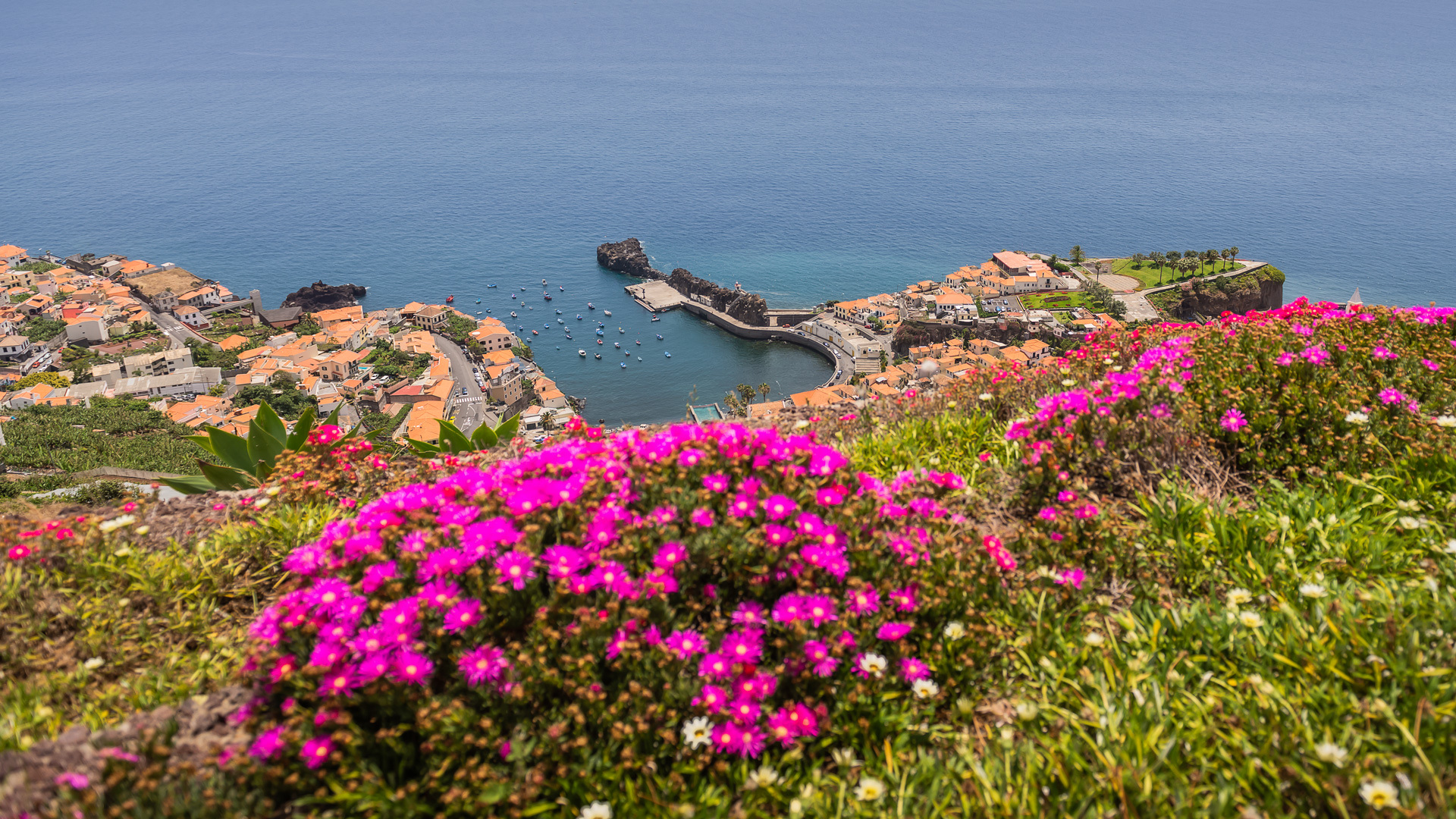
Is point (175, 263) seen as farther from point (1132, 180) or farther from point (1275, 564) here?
point (1132, 180)

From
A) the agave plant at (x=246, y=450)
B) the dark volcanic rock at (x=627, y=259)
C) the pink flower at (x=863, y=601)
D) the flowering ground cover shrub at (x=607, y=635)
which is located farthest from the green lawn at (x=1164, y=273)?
the pink flower at (x=863, y=601)

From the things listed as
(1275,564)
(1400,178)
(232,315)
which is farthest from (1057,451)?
(1400,178)

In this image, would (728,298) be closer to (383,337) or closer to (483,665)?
(383,337)

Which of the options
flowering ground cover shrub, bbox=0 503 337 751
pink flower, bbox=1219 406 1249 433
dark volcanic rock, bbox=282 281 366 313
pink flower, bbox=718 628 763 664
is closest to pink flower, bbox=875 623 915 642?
pink flower, bbox=718 628 763 664

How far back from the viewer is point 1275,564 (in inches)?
110

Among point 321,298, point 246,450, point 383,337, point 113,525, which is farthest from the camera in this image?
point 321,298

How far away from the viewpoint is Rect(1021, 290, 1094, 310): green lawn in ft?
149

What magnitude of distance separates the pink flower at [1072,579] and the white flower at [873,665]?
0.77 meters

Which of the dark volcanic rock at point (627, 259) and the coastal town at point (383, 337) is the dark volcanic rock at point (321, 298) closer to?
the coastal town at point (383, 337)

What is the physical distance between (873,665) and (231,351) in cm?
4675

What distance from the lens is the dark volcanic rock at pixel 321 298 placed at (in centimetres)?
4878

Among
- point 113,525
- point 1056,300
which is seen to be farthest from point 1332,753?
point 1056,300

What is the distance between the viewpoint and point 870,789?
6.50 ft

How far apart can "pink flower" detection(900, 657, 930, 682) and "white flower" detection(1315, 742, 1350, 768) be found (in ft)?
3.07
